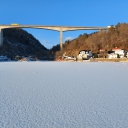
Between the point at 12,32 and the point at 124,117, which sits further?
the point at 12,32

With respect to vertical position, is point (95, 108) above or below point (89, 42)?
below

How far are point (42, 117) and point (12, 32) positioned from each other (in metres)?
102

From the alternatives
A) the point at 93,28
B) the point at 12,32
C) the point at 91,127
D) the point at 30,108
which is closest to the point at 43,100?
the point at 30,108

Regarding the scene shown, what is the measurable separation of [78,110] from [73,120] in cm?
49

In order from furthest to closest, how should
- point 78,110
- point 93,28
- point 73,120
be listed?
1. point 93,28
2. point 78,110
3. point 73,120

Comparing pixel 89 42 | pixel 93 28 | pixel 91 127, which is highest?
pixel 93 28

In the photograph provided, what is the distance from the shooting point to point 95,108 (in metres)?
3.28

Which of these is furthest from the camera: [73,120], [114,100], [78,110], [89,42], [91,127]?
[89,42]

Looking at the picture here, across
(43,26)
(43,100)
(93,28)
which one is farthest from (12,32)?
(43,100)

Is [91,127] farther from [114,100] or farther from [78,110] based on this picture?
[114,100]

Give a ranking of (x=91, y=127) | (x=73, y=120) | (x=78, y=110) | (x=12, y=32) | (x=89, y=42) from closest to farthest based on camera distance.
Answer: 1. (x=91, y=127)
2. (x=73, y=120)
3. (x=78, y=110)
4. (x=89, y=42)
5. (x=12, y=32)

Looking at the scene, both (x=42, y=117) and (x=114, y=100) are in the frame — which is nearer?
(x=42, y=117)

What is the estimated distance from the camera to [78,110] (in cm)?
318

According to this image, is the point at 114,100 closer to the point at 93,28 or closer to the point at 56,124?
the point at 56,124
